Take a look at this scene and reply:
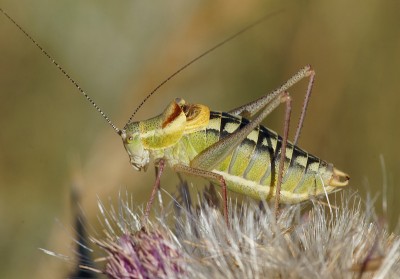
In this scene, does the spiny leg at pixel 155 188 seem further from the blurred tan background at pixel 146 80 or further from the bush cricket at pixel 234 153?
the blurred tan background at pixel 146 80

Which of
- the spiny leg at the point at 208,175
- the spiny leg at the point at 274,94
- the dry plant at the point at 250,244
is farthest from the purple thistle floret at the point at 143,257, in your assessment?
the spiny leg at the point at 274,94

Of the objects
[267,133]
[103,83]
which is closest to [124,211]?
[267,133]

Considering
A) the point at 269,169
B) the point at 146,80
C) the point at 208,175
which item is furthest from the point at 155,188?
the point at 146,80

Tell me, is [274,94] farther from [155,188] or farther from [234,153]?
[155,188]

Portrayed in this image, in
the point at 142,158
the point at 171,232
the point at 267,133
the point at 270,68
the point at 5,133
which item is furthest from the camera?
the point at 270,68

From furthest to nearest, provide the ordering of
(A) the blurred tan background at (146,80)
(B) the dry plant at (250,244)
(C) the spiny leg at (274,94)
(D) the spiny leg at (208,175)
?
(A) the blurred tan background at (146,80), (C) the spiny leg at (274,94), (D) the spiny leg at (208,175), (B) the dry plant at (250,244)

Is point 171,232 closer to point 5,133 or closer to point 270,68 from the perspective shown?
point 5,133
